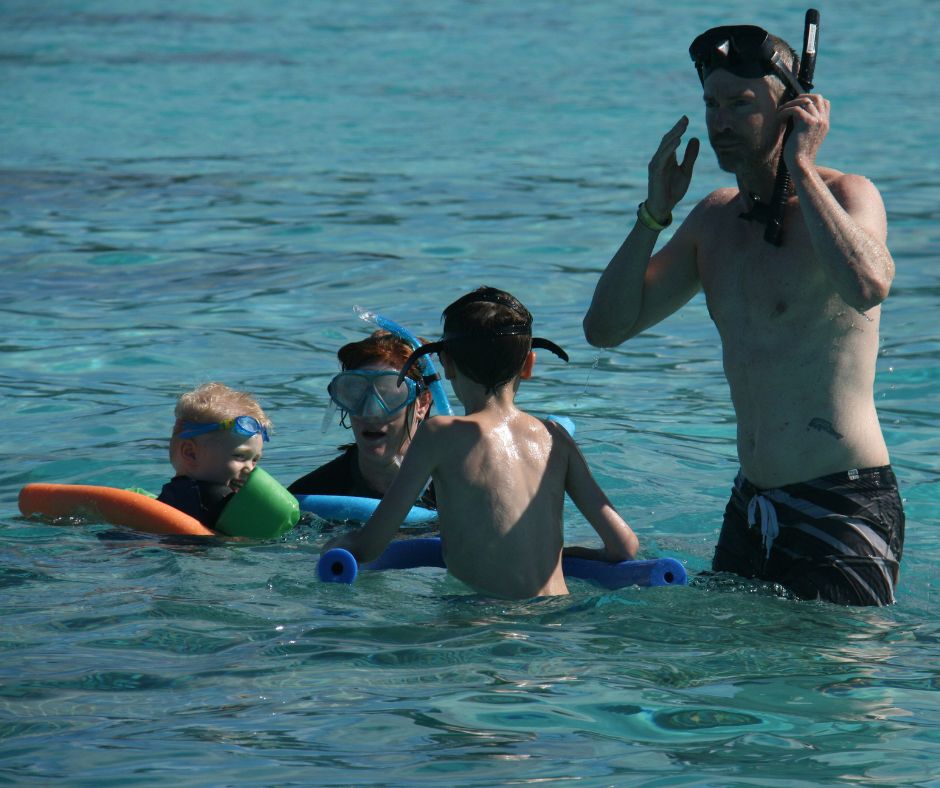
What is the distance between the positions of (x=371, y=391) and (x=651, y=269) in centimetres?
143

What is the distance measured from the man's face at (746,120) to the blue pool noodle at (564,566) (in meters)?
1.26

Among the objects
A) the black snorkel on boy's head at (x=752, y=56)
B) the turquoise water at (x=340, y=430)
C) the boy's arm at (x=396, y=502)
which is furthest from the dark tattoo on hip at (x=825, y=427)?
the boy's arm at (x=396, y=502)

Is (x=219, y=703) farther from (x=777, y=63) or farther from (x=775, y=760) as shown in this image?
(x=777, y=63)

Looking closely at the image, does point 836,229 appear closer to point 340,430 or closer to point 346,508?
point 346,508

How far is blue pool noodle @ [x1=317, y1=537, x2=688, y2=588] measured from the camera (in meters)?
4.24

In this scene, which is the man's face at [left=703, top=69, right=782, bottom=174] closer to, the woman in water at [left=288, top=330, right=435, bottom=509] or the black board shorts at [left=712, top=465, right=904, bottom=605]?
the black board shorts at [left=712, top=465, right=904, bottom=605]

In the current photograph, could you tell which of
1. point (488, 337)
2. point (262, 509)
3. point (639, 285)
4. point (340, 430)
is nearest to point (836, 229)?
point (639, 285)

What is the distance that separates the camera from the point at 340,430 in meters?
8.02

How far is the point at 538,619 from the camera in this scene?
4.37 m

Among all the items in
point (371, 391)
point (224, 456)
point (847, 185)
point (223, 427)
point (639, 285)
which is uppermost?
point (847, 185)

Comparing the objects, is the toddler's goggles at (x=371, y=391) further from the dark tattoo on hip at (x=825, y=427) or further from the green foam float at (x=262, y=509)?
the dark tattoo on hip at (x=825, y=427)

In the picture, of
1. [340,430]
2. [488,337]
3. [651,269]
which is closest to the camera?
[488,337]

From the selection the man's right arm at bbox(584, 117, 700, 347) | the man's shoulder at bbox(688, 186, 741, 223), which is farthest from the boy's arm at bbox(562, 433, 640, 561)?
the man's shoulder at bbox(688, 186, 741, 223)

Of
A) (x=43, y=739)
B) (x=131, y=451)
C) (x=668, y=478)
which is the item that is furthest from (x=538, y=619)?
(x=131, y=451)
